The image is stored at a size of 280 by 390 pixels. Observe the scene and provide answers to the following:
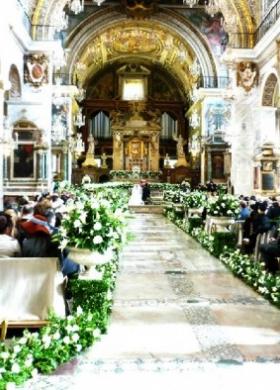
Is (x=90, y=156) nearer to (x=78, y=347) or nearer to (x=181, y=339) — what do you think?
(x=181, y=339)

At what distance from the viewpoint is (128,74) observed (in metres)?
41.4

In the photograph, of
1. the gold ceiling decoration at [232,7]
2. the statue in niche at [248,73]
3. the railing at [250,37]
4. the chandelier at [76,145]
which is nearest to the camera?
the railing at [250,37]

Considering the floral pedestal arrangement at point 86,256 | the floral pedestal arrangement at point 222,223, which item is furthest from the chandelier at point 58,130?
the floral pedestal arrangement at point 86,256

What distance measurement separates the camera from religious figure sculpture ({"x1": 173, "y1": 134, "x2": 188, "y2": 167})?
38781mm

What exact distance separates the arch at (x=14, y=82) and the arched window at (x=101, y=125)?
64.6 feet

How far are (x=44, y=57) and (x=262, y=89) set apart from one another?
29.2 feet

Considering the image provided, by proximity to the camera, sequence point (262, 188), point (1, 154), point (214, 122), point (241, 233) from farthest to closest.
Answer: point (214, 122) → point (262, 188) → point (1, 154) → point (241, 233)

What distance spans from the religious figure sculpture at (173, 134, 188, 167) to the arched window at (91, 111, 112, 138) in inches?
204

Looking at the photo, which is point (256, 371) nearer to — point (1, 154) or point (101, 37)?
point (1, 154)

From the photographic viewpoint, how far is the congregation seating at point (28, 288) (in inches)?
239

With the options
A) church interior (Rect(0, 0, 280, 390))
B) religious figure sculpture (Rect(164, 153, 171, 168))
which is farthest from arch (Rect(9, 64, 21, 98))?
religious figure sculpture (Rect(164, 153, 171, 168))

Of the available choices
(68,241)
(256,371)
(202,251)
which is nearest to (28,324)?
(68,241)

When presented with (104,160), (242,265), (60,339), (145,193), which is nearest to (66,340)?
(60,339)

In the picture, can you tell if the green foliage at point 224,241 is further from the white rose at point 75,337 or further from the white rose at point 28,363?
the white rose at point 28,363
